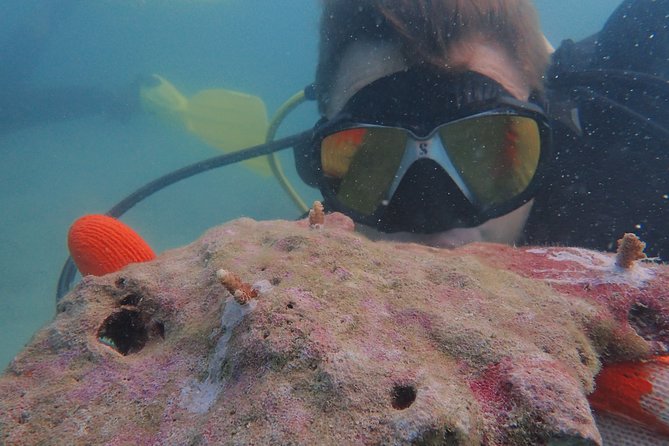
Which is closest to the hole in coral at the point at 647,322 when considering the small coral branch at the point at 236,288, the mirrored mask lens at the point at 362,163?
the small coral branch at the point at 236,288

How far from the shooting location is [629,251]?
1.33 metres

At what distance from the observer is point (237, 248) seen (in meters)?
1.43

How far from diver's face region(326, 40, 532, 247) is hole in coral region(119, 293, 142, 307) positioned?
190 cm

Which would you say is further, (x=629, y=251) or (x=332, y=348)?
(x=629, y=251)

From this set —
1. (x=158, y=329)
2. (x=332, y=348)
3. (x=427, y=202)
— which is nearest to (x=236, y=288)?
(x=332, y=348)

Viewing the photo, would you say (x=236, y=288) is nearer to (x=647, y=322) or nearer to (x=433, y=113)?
(x=647, y=322)

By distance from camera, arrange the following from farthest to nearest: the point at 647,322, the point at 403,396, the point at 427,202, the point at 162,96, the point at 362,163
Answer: the point at 162,96, the point at 362,163, the point at 427,202, the point at 647,322, the point at 403,396

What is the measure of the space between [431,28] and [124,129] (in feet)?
173

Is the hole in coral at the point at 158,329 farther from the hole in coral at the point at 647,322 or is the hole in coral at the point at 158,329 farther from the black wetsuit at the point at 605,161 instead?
the black wetsuit at the point at 605,161

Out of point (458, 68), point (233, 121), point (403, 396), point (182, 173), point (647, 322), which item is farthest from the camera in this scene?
point (233, 121)

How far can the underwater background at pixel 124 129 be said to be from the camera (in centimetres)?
1980

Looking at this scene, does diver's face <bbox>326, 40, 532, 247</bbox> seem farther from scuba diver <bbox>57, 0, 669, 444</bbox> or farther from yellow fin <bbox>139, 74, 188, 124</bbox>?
yellow fin <bbox>139, 74, 188, 124</bbox>

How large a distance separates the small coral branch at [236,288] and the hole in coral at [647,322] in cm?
113

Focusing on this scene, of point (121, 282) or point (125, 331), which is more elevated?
point (121, 282)
